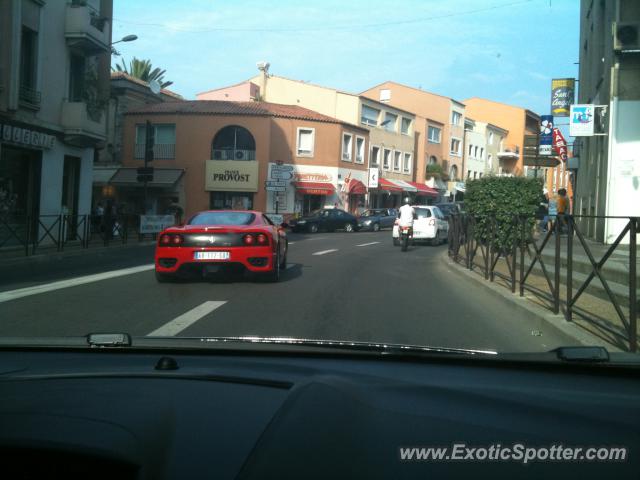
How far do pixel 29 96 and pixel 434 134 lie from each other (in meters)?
45.1

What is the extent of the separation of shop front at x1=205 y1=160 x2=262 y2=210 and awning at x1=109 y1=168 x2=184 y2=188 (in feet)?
6.70

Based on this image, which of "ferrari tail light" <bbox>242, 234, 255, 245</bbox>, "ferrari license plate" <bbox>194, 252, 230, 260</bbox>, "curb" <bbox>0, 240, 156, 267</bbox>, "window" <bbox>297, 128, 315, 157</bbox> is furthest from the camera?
"window" <bbox>297, 128, 315, 157</bbox>

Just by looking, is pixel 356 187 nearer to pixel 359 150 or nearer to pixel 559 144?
pixel 359 150

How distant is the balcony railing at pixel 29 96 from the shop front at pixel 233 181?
19618 mm

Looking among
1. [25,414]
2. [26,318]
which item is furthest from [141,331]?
[25,414]

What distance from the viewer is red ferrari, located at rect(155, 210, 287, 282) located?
1024 cm

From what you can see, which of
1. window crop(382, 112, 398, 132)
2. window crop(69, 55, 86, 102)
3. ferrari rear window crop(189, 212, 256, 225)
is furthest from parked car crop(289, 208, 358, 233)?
ferrari rear window crop(189, 212, 256, 225)

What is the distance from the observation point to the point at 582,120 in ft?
54.0

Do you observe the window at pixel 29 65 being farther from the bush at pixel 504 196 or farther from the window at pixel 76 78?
the bush at pixel 504 196

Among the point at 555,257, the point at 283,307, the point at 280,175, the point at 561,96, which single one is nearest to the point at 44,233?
the point at 283,307

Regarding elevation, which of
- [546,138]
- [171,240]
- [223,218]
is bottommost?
[171,240]

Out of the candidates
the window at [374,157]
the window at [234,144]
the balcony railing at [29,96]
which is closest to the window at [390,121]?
the window at [374,157]

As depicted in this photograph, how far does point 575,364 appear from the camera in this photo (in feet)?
7.87

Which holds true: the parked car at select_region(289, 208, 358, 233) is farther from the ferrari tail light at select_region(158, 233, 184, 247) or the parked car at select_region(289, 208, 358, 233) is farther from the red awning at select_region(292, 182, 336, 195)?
the ferrari tail light at select_region(158, 233, 184, 247)
